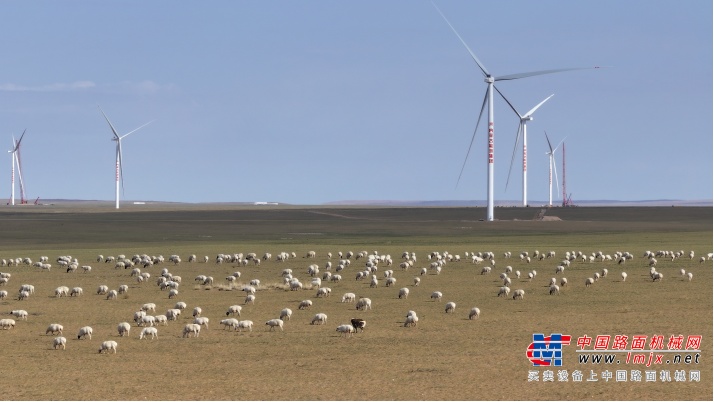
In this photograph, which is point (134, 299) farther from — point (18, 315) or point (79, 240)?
point (79, 240)

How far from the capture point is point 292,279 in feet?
194

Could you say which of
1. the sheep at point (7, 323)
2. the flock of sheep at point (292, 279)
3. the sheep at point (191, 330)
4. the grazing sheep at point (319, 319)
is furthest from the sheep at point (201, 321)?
the sheep at point (7, 323)

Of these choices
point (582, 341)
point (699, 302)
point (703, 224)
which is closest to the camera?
point (582, 341)

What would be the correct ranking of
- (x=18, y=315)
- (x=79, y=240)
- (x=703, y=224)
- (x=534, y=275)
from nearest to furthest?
(x=18, y=315)
(x=534, y=275)
(x=79, y=240)
(x=703, y=224)

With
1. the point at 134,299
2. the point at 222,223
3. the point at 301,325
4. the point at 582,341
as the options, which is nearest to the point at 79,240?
the point at 222,223

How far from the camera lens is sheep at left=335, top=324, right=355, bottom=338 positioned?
39812mm

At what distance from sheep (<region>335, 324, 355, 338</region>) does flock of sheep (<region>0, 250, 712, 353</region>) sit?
4 cm

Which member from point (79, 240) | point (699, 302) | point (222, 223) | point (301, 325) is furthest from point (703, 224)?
point (301, 325)

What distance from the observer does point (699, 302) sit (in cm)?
4878

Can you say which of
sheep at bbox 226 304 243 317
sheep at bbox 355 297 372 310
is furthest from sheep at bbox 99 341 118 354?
sheep at bbox 355 297 372 310

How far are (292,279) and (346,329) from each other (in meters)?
19.7

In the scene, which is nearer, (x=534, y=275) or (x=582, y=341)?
(x=582, y=341)

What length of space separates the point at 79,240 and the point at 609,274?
63.1m

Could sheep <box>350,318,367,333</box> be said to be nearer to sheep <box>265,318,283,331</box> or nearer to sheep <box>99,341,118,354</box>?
sheep <box>265,318,283,331</box>
